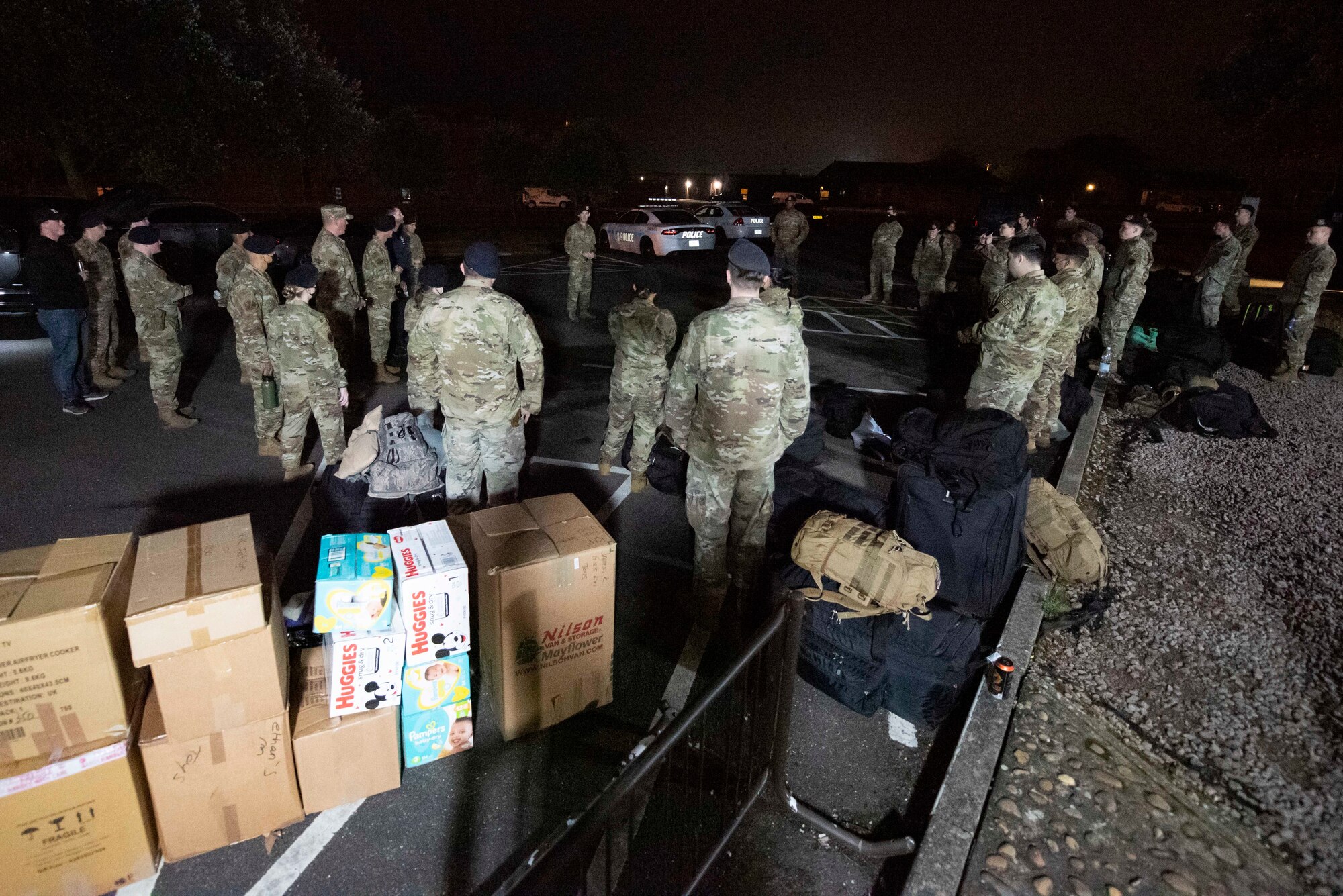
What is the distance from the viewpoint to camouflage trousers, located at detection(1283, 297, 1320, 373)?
9581 millimetres

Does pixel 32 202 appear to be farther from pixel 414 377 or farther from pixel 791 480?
pixel 791 480

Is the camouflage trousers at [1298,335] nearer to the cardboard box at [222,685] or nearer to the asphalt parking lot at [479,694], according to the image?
the asphalt parking lot at [479,694]

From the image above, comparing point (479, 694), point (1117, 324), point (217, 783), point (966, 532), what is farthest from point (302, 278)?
point (1117, 324)

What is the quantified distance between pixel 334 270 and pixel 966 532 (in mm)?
6876

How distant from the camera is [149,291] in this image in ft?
22.2

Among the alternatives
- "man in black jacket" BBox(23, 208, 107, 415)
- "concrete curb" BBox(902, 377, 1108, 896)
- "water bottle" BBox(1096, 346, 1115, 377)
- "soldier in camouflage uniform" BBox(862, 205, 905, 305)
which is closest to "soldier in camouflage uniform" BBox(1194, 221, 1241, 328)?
"water bottle" BBox(1096, 346, 1115, 377)

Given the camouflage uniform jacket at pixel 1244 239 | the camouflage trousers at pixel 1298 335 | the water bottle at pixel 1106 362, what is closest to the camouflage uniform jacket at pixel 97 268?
the water bottle at pixel 1106 362

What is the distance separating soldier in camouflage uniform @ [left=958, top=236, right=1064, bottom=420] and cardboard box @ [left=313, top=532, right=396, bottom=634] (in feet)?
15.7

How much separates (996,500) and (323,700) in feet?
11.3

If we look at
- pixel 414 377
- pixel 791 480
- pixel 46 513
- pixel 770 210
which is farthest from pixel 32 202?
pixel 770 210

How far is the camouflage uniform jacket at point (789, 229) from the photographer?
1420cm

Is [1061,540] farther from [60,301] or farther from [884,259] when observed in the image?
[884,259]

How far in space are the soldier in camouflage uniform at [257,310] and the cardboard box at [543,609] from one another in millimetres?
3626

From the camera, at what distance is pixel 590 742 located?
346 centimetres
